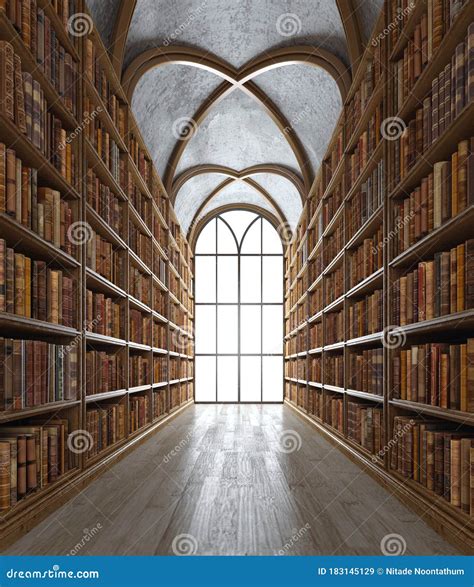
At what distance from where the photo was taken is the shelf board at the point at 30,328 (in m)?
2.73

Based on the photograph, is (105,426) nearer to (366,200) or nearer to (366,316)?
(366,316)

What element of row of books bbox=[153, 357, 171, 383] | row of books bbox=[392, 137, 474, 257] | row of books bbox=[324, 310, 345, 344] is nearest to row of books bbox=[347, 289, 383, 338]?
row of books bbox=[324, 310, 345, 344]

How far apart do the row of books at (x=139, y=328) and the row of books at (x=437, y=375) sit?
10.4 feet

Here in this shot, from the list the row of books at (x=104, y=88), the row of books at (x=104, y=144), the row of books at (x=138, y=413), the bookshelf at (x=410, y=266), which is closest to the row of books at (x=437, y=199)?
the bookshelf at (x=410, y=266)

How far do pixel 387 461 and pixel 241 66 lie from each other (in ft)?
19.5

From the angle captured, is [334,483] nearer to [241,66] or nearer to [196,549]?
[196,549]

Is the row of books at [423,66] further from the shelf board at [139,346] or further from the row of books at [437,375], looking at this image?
the shelf board at [139,346]

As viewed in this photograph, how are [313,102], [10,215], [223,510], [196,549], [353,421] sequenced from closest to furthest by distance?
[196,549]
[10,215]
[223,510]
[353,421]
[313,102]

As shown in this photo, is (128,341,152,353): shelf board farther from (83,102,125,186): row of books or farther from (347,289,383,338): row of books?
(347,289,383,338): row of books

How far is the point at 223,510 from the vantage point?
3225 millimetres

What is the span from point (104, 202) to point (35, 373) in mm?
2101

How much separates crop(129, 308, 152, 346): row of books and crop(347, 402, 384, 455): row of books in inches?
95.8

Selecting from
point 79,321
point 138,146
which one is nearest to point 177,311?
point 138,146

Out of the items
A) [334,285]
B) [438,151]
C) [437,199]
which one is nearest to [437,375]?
[437,199]
